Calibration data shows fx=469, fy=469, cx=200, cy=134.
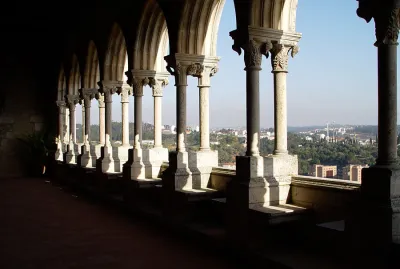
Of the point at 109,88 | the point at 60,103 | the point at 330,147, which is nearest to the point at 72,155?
the point at 60,103

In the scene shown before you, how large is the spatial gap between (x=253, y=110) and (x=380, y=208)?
2.02m

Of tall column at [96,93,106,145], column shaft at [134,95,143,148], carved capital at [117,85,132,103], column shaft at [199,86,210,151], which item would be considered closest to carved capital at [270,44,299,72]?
column shaft at [199,86,210,151]

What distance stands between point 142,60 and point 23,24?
9.20m

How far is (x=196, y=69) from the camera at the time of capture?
6.75 meters

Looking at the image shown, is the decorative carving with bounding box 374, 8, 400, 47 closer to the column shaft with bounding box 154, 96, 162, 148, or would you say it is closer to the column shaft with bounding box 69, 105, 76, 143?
the column shaft with bounding box 154, 96, 162, 148

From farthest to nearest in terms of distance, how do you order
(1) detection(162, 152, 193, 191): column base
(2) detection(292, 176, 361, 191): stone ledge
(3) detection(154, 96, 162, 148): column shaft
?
(3) detection(154, 96, 162, 148): column shaft < (1) detection(162, 152, 193, 191): column base < (2) detection(292, 176, 361, 191): stone ledge

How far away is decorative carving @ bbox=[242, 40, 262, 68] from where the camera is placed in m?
5.24

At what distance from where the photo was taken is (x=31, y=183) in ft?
44.3

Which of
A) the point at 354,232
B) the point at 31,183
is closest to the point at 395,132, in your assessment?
the point at 354,232

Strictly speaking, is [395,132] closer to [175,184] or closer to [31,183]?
[175,184]

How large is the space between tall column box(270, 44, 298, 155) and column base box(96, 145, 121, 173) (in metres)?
5.27

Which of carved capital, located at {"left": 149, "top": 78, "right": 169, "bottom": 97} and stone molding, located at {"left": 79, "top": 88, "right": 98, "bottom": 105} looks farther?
stone molding, located at {"left": 79, "top": 88, "right": 98, "bottom": 105}

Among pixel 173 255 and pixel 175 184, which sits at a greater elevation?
pixel 175 184

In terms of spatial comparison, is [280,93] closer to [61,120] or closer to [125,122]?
[125,122]
